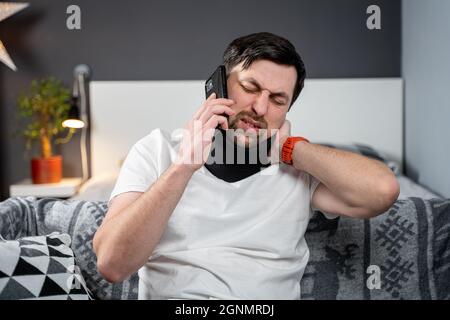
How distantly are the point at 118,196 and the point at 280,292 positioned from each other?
0.32m

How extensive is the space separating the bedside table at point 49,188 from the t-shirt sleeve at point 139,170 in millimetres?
970

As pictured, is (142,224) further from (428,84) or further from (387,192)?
(428,84)

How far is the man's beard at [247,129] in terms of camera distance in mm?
816

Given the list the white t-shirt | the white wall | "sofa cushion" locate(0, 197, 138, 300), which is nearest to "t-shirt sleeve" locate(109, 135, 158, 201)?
the white t-shirt

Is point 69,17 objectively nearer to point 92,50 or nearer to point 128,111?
point 92,50

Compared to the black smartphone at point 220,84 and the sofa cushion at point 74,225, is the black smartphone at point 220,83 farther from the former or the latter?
the sofa cushion at point 74,225

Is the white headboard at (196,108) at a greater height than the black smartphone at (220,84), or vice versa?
the black smartphone at (220,84)

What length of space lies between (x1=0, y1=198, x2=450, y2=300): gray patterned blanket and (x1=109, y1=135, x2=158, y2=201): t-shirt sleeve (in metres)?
0.24

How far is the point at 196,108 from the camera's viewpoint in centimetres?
141

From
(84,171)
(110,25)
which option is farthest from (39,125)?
(110,25)

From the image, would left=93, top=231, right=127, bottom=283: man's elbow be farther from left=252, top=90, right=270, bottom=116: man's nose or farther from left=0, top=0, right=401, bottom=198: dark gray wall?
A: left=0, top=0, right=401, bottom=198: dark gray wall

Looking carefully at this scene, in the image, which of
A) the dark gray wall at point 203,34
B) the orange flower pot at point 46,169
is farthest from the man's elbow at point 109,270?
the orange flower pot at point 46,169

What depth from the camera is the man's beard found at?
816mm

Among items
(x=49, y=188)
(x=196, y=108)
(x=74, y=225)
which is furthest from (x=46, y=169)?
(x=74, y=225)
